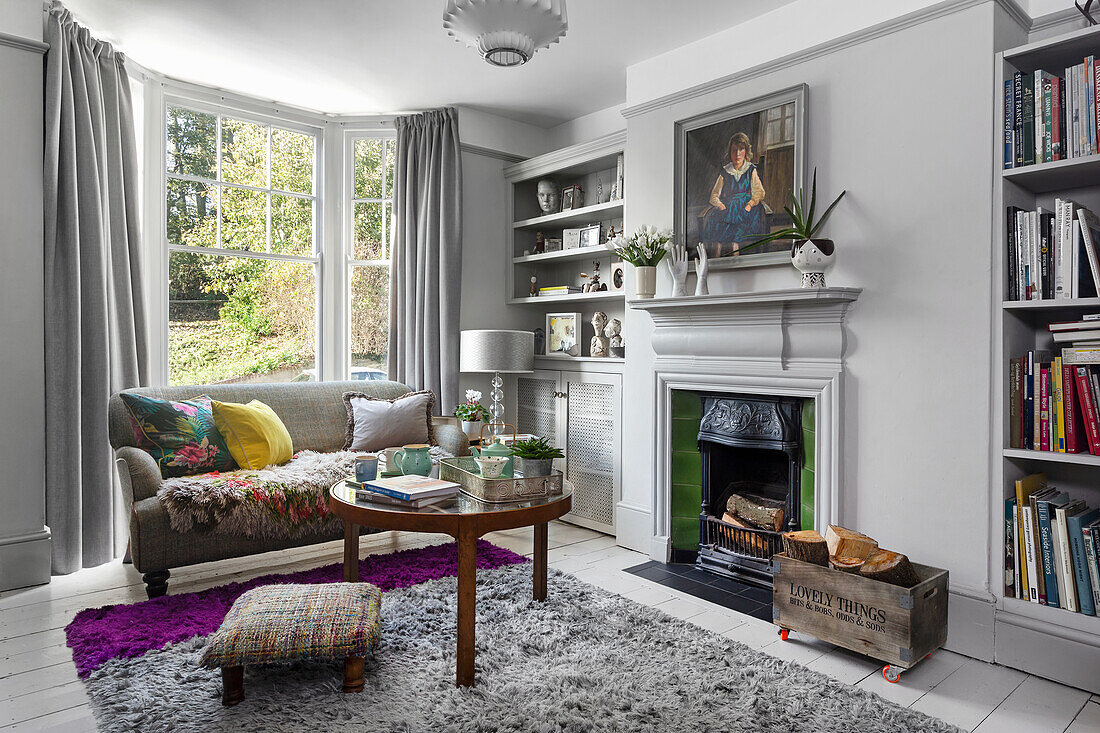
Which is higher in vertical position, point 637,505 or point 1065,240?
point 1065,240

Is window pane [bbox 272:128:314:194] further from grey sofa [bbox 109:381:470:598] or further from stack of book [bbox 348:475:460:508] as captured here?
stack of book [bbox 348:475:460:508]

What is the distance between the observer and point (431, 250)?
4.50 meters

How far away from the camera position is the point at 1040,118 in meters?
2.29

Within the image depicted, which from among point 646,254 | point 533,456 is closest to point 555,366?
point 646,254

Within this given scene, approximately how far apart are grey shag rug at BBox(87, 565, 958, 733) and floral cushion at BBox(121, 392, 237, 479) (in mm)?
1026

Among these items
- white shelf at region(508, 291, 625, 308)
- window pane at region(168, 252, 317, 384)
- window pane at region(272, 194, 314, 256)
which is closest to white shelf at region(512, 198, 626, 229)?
white shelf at region(508, 291, 625, 308)

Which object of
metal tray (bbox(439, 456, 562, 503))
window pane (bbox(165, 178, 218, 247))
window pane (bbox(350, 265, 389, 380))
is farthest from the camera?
window pane (bbox(350, 265, 389, 380))

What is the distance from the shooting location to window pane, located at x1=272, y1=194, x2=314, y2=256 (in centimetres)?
444

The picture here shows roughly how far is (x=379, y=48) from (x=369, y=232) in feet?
4.58

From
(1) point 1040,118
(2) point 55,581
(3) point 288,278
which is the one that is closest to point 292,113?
(3) point 288,278

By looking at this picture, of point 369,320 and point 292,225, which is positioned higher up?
point 292,225

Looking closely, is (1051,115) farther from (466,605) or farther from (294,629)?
(294,629)

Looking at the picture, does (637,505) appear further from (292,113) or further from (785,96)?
(292,113)

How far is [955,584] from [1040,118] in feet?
5.42
